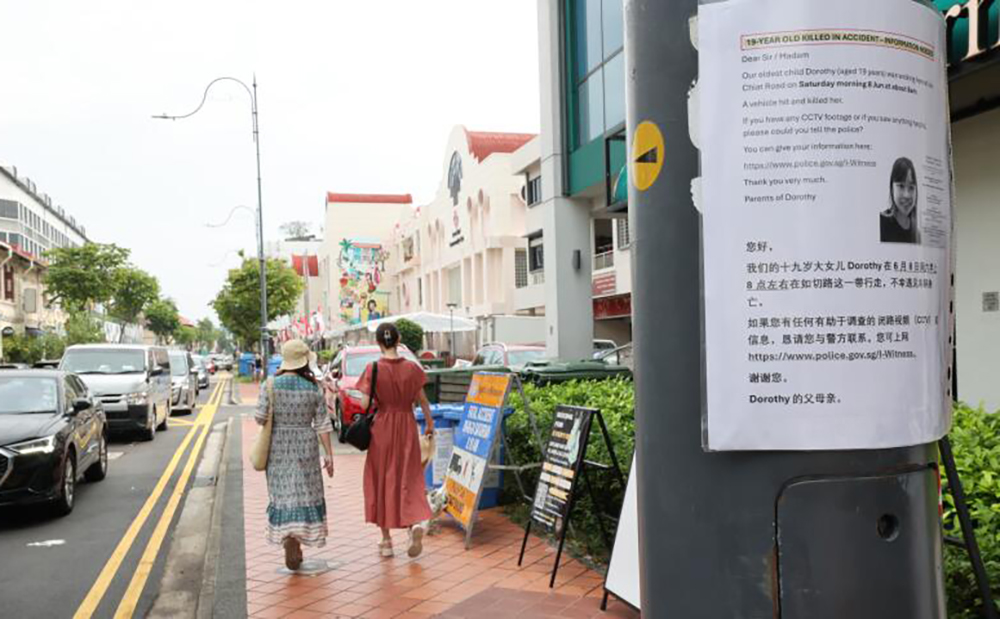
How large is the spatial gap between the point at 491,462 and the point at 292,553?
1.96 m

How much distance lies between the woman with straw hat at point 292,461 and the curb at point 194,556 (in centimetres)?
66

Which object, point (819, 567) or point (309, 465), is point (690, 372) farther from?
point (309, 465)

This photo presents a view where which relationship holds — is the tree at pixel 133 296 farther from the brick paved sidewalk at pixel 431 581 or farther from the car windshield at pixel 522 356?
the brick paved sidewalk at pixel 431 581

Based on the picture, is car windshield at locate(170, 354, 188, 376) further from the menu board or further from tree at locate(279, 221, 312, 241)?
tree at locate(279, 221, 312, 241)

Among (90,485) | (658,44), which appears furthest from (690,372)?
(90,485)

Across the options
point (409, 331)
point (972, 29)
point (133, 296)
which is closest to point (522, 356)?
point (972, 29)

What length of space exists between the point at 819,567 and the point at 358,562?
507cm

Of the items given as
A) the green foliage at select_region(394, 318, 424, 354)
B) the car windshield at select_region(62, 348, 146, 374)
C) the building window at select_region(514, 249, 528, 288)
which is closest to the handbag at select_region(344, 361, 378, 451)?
the car windshield at select_region(62, 348, 146, 374)

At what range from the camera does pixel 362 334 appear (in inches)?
1817

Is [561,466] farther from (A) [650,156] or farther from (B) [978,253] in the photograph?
(B) [978,253]

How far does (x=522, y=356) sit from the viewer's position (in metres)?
17.5

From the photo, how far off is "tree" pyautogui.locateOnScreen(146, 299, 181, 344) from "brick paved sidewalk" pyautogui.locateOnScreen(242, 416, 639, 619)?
114 m

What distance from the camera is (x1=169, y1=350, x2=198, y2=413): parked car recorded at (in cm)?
2444

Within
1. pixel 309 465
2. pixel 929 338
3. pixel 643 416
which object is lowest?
pixel 309 465
